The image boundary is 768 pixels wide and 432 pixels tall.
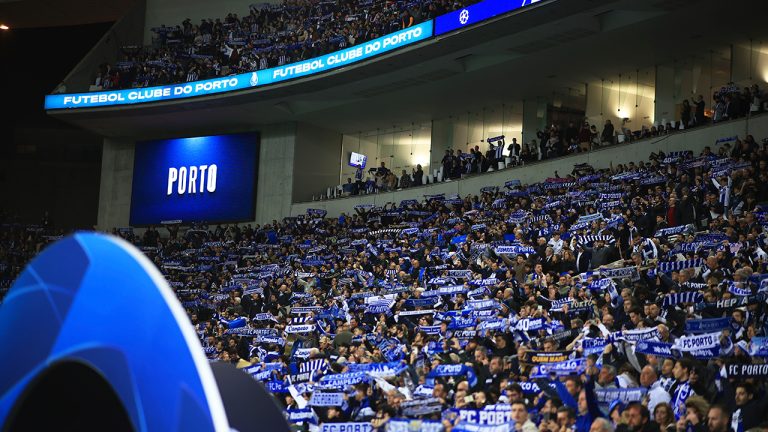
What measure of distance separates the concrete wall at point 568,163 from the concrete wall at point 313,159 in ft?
4.24

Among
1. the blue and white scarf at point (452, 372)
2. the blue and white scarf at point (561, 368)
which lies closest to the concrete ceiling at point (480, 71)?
the blue and white scarf at point (452, 372)

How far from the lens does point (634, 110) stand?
31.6 metres

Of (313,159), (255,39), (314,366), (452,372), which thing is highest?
(255,39)

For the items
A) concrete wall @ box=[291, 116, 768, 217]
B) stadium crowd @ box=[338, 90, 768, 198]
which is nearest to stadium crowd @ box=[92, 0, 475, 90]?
stadium crowd @ box=[338, 90, 768, 198]

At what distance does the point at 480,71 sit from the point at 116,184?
2031 centimetres

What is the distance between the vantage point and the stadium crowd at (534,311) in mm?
9789

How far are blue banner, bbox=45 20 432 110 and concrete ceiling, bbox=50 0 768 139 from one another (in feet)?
1.11

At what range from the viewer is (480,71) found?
1199 inches

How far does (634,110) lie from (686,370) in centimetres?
2339

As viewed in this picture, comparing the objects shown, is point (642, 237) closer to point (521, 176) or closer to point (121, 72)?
point (521, 176)

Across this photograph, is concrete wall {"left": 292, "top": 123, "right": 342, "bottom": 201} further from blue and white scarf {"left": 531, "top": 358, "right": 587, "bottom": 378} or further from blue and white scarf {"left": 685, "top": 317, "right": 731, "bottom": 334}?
blue and white scarf {"left": 685, "top": 317, "right": 731, "bottom": 334}

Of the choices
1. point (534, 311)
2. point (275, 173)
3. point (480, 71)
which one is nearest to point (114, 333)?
point (534, 311)

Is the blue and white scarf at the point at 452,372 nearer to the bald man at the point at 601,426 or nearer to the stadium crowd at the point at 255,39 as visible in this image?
the bald man at the point at 601,426

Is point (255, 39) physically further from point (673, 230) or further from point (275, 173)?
point (673, 230)
